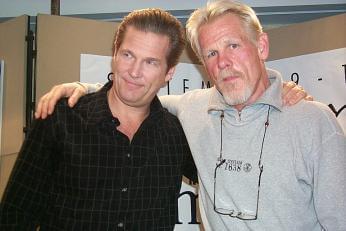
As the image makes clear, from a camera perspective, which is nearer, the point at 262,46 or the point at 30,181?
the point at 30,181

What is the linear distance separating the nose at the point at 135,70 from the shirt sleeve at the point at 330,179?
599 mm

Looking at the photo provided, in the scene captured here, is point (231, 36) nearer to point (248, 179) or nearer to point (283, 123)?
point (283, 123)

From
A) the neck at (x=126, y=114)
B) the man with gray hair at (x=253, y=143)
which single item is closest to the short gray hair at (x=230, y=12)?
the man with gray hair at (x=253, y=143)

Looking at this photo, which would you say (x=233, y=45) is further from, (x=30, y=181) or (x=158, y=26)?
(x=30, y=181)

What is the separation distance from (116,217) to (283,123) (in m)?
0.61

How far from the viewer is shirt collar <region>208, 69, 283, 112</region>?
117cm

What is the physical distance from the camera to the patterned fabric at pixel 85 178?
1.14m

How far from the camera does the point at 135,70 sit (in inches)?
47.7

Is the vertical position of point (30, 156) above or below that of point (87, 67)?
below

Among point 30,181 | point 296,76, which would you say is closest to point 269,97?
point 296,76

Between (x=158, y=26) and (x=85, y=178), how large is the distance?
57 cm

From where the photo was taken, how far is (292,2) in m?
2.58

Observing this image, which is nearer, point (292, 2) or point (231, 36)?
point (231, 36)

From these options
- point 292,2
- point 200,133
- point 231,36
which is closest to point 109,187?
point 200,133
